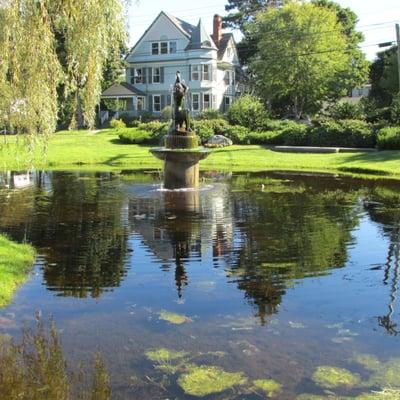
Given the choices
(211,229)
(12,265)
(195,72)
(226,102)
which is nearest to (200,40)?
(195,72)

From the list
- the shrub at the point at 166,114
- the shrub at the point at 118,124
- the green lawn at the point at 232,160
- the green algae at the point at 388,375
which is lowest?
the green algae at the point at 388,375

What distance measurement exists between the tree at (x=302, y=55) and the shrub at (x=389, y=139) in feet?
67.8

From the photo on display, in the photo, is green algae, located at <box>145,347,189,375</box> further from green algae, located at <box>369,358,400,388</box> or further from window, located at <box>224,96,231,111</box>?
window, located at <box>224,96,231,111</box>

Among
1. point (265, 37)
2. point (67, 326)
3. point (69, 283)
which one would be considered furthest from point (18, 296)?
point (265, 37)

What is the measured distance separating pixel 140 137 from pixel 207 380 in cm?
3584

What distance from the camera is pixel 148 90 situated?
59.9 meters

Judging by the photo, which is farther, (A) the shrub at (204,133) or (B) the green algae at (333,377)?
(A) the shrub at (204,133)

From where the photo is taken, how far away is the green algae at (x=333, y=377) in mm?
5504

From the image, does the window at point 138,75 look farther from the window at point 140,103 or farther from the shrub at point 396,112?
the shrub at point 396,112

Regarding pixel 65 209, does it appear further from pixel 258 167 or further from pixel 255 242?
pixel 258 167

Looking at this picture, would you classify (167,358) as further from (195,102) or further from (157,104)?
(157,104)

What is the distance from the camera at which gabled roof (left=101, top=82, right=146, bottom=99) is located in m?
58.1

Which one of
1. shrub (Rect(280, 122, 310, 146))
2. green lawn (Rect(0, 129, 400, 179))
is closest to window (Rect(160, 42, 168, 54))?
green lawn (Rect(0, 129, 400, 179))

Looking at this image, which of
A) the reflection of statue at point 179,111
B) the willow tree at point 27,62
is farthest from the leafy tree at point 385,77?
the willow tree at point 27,62
